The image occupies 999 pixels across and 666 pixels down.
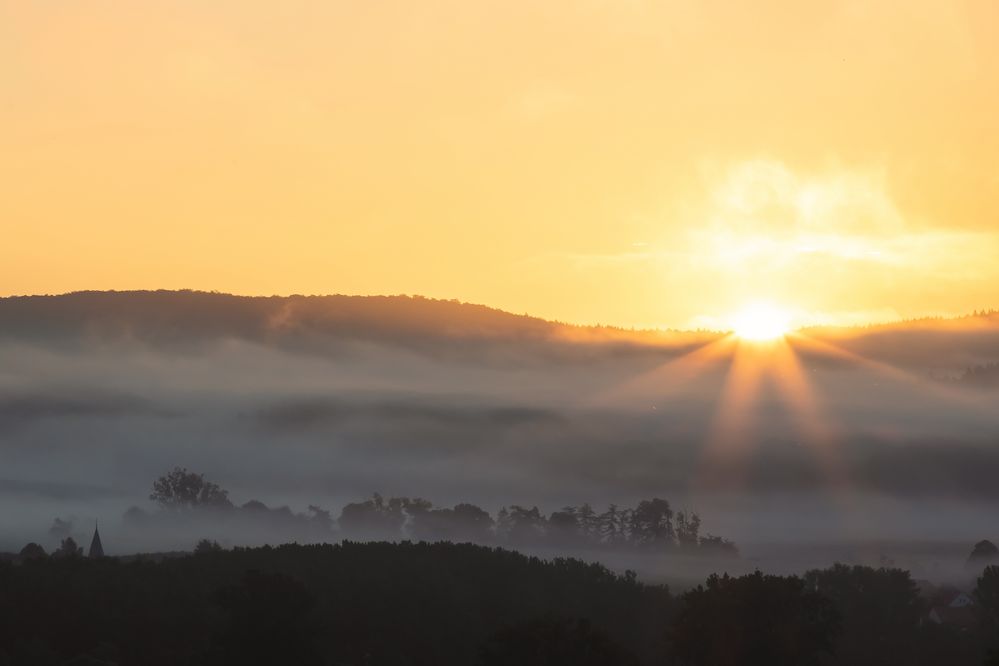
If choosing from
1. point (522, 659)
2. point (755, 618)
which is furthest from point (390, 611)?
point (522, 659)

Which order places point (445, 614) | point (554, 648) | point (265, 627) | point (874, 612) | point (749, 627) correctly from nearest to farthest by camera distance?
point (554, 648) → point (265, 627) → point (749, 627) → point (445, 614) → point (874, 612)

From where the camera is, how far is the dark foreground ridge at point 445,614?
112 meters

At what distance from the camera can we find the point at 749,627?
11400 cm

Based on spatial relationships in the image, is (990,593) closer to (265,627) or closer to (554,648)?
(265,627)

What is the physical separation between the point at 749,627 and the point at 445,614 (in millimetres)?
43947

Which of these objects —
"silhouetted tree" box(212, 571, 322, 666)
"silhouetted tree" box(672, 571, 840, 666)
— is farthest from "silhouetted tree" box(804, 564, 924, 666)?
"silhouetted tree" box(212, 571, 322, 666)

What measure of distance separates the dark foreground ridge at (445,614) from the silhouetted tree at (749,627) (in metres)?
0.11

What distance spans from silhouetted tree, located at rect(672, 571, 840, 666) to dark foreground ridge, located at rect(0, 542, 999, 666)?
0.11 meters

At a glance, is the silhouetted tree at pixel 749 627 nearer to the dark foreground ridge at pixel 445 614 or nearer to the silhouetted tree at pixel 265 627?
the dark foreground ridge at pixel 445 614

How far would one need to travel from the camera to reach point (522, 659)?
9688cm

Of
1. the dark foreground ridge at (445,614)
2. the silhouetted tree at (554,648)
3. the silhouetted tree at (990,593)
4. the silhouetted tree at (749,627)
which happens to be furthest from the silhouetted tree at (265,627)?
the silhouetted tree at (990,593)

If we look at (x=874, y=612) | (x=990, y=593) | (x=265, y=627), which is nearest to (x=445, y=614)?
(x=265, y=627)

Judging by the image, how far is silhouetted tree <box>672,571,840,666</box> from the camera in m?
113

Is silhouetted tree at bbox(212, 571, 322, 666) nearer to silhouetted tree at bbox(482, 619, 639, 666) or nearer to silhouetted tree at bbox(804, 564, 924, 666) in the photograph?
silhouetted tree at bbox(482, 619, 639, 666)
